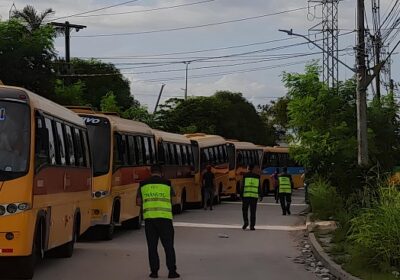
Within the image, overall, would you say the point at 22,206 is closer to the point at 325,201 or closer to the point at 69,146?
the point at 69,146

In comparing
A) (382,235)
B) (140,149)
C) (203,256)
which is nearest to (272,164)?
(140,149)

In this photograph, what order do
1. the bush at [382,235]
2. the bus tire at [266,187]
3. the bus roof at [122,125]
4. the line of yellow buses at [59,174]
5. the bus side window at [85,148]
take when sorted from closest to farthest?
the line of yellow buses at [59,174] < the bush at [382,235] < the bus side window at [85,148] < the bus roof at [122,125] < the bus tire at [266,187]

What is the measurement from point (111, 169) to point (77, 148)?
3492 millimetres

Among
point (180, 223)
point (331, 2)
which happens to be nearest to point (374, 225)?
point (180, 223)

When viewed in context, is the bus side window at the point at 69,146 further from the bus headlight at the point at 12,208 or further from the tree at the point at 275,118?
the tree at the point at 275,118

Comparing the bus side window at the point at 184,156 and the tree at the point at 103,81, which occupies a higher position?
the tree at the point at 103,81

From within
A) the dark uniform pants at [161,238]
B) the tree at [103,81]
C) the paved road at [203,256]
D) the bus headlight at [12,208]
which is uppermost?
the tree at [103,81]

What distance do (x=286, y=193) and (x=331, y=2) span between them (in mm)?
19011

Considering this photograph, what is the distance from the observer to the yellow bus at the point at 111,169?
17562 millimetres

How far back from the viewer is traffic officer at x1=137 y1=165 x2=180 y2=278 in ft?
38.3

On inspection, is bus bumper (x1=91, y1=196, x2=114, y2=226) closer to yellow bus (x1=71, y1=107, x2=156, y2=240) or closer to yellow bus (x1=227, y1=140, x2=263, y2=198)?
yellow bus (x1=71, y1=107, x2=156, y2=240)

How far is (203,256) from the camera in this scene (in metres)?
15.1

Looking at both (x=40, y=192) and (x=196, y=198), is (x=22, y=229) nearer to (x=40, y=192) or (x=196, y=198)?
(x=40, y=192)

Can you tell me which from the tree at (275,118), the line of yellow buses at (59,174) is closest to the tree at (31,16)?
the line of yellow buses at (59,174)
